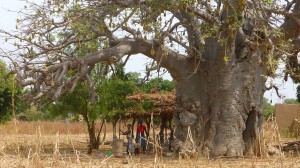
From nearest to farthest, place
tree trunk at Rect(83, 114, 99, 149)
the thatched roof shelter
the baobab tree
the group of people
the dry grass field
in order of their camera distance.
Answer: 1. the dry grass field
2. the baobab tree
3. the group of people
4. the thatched roof shelter
5. tree trunk at Rect(83, 114, 99, 149)

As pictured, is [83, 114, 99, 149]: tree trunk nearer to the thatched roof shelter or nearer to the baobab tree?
the thatched roof shelter

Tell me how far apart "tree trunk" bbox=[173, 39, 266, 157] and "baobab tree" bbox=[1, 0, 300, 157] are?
2 centimetres

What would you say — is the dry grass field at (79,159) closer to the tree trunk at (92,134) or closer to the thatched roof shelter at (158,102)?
the tree trunk at (92,134)

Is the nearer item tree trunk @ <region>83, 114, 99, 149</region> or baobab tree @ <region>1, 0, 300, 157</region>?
baobab tree @ <region>1, 0, 300, 157</region>

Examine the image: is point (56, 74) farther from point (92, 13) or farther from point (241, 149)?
point (241, 149)

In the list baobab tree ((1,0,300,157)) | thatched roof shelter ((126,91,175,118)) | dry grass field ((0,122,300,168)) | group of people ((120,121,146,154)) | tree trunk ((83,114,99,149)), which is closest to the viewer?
dry grass field ((0,122,300,168))

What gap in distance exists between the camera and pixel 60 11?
34.0 ft

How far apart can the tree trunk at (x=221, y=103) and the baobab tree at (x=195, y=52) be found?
2 cm

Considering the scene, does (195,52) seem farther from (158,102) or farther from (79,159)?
(79,159)

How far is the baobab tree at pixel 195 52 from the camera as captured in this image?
9.80m

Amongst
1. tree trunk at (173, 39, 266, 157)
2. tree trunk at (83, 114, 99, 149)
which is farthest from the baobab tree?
tree trunk at (83, 114, 99, 149)

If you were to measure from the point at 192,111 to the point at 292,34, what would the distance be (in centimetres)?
→ 273

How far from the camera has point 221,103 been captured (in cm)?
1196

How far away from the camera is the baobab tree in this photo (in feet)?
32.1
